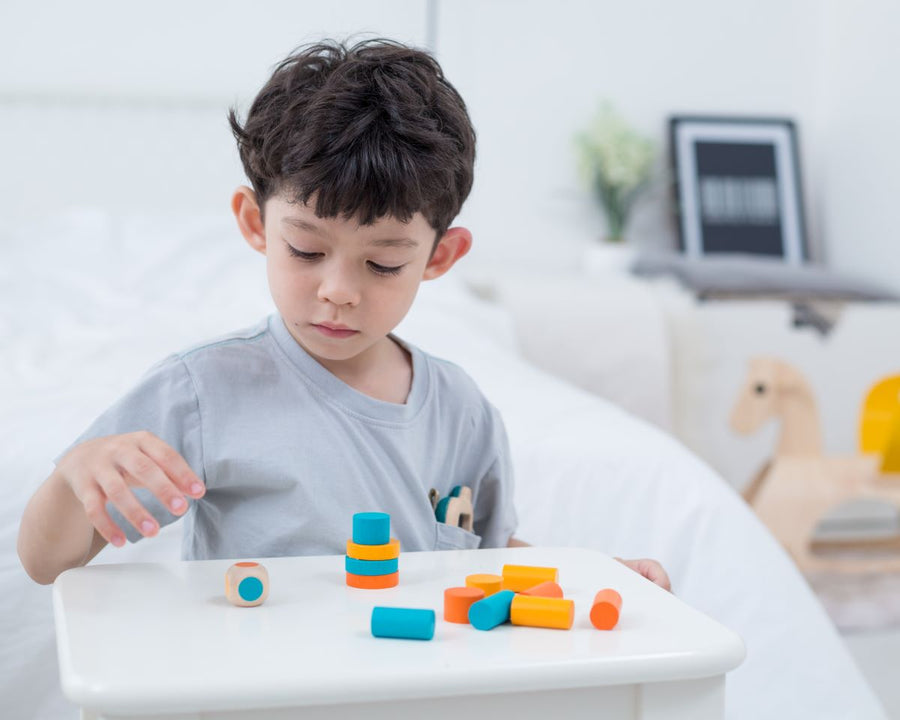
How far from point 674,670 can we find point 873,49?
2787 millimetres

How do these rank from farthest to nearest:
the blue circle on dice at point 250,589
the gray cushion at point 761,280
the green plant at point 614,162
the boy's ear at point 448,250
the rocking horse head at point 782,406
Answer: the green plant at point 614,162
the gray cushion at point 761,280
the rocking horse head at point 782,406
the boy's ear at point 448,250
the blue circle on dice at point 250,589

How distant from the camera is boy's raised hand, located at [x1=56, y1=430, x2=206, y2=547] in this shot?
588mm

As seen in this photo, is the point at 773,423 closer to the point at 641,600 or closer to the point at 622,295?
the point at 622,295

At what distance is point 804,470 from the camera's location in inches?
74.1

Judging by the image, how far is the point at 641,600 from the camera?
0.61 meters

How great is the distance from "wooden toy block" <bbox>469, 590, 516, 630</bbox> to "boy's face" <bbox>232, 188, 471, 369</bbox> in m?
0.25

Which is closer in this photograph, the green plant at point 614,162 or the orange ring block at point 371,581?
the orange ring block at point 371,581

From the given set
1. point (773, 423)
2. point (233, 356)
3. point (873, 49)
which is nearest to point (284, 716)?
point (233, 356)

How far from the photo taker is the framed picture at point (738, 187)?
2979 mm

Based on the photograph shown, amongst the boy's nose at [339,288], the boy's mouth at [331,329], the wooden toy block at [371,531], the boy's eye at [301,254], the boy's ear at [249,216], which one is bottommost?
the wooden toy block at [371,531]

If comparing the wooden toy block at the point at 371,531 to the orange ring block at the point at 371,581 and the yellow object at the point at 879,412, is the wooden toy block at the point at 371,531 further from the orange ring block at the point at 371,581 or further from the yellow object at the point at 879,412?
the yellow object at the point at 879,412

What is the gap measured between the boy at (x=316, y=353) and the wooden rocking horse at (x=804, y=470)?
121 centimetres

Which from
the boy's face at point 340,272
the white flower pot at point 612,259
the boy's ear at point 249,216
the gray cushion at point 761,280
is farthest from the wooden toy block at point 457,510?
the white flower pot at point 612,259

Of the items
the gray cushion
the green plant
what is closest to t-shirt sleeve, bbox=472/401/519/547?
the gray cushion
